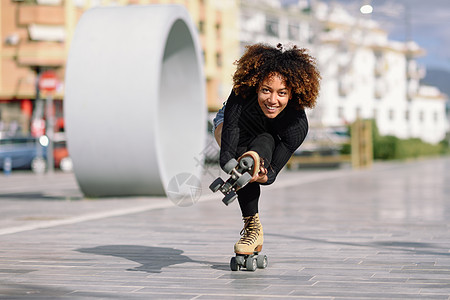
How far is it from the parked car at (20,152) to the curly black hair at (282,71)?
28216 mm

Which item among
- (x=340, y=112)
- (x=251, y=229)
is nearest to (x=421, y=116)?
(x=340, y=112)

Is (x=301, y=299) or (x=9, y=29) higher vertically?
(x=9, y=29)

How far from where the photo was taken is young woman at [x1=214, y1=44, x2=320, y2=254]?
6.73 meters

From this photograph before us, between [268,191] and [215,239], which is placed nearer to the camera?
[215,239]

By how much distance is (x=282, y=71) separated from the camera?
6.72 m

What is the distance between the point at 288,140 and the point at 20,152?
29.3 m

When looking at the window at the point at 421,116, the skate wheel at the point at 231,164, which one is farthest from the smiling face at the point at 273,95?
the window at the point at 421,116

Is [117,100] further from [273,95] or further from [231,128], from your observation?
[273,95]

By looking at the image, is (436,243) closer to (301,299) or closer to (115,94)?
(301,299)

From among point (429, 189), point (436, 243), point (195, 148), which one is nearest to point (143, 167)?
point (195, 148)

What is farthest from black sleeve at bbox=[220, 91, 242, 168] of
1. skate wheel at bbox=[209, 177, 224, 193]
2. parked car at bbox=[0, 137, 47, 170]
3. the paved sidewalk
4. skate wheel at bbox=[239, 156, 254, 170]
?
parked car at bbox=[0, 137, 47, 170]

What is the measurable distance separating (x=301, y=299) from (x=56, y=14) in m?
45.9

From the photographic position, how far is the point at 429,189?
19.5m

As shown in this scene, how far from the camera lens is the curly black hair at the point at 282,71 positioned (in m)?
6.74
